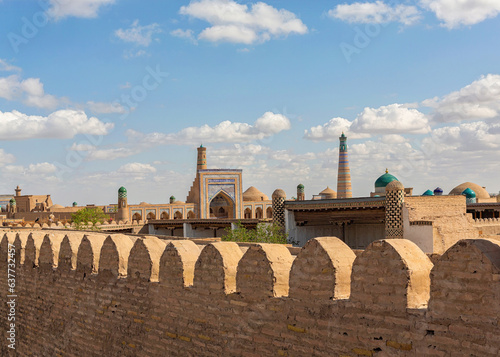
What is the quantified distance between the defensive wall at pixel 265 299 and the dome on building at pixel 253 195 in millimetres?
43736

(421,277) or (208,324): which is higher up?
(421,277)

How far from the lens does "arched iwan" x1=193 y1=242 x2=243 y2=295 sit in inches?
204

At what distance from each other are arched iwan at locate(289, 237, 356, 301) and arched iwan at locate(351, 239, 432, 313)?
0.56ft

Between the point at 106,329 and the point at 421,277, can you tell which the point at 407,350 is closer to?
the point at 421,277

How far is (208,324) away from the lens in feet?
17.5

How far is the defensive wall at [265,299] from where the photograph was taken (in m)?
3.50

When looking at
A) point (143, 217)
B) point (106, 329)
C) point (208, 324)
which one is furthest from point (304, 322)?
point (143, 217)

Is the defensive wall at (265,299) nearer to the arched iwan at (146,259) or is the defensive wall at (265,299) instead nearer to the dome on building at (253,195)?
the arched iwan at (146,259)

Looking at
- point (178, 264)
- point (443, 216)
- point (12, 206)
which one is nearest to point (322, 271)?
point (178, 264)

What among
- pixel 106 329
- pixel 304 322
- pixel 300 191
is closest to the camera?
pixel 304 322

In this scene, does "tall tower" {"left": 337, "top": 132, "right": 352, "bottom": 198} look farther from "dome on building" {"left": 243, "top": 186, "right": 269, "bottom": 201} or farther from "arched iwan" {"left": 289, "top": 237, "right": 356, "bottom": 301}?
"arched iwan" {"left": 289, "top": 237, "right": 356, "bottom": 301}

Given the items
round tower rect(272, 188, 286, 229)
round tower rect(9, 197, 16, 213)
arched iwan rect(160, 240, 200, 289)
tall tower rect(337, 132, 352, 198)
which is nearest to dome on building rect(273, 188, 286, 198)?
round tower rect(272, 188, 286, 229)

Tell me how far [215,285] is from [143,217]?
134 feet

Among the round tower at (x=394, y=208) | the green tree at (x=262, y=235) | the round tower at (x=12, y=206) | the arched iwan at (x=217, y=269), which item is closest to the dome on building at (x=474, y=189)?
the green tree at (x=262, y=235)
